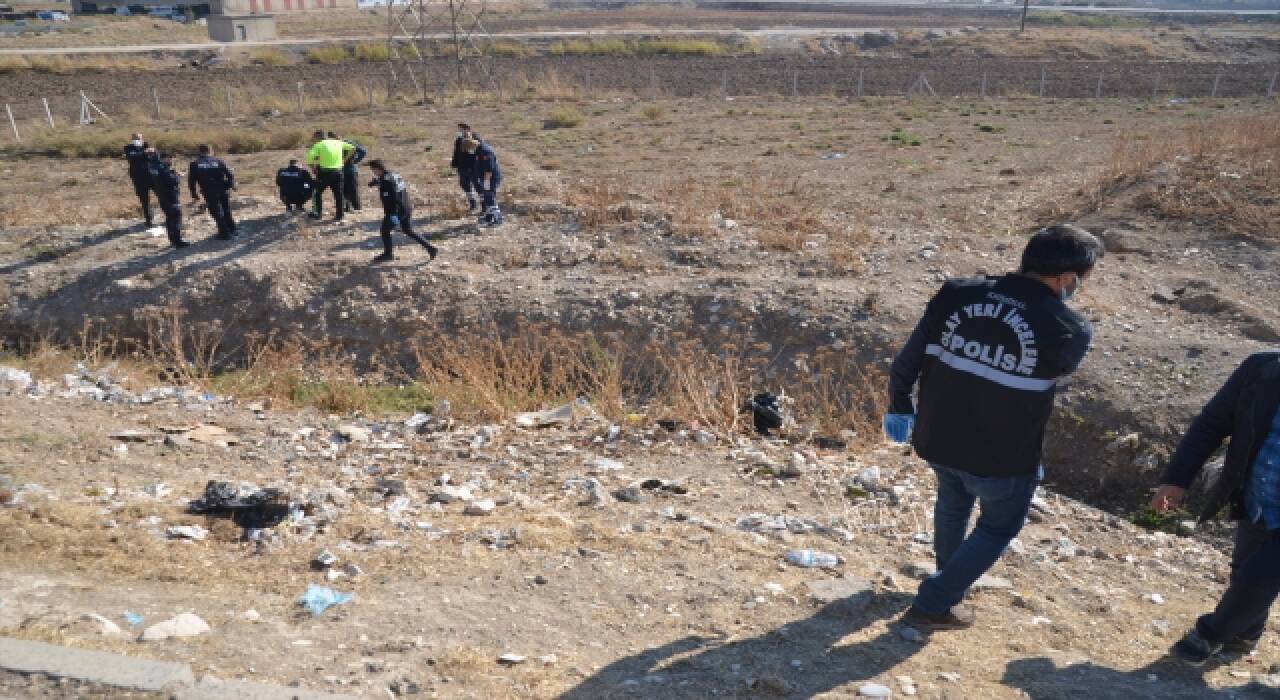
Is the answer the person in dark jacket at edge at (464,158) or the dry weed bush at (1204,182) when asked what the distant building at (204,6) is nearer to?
the person in dark jacket at edge at (464,158)

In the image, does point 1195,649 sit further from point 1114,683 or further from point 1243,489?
point 1243,489

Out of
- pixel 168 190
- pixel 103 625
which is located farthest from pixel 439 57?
pixel 103 625

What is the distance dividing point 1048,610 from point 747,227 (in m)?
7.43

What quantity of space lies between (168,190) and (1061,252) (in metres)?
10.0

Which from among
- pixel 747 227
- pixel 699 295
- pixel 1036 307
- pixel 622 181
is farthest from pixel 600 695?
pixel 622 181

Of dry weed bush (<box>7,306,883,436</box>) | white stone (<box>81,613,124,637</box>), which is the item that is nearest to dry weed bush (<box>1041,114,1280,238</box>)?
dry weed bush (<box>7,306,883,436</box>)

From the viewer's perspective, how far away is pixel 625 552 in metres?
4.23

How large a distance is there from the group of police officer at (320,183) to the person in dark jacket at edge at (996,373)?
758 centimetres

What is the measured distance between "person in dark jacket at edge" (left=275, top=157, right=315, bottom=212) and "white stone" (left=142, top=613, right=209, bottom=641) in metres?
9.00

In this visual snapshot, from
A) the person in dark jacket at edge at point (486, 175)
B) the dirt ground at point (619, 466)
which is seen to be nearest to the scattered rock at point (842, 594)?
the dirt ground at point (619, 466)

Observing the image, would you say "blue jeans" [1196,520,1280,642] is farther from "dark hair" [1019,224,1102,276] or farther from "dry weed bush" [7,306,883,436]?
"dry weed bush" [7,306,883,436]

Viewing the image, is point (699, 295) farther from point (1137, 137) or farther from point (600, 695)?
point (1137, 137)

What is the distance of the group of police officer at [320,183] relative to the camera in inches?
392

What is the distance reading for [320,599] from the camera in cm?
366
